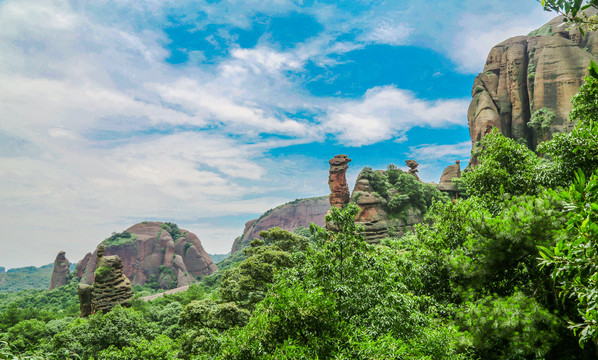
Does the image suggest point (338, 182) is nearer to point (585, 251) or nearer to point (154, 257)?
point (585, 251)

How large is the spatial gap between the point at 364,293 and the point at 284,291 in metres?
2.16

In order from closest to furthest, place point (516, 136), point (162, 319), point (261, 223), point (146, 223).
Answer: point (162, 319) → point (516, 136) → point (146, 223) → point (261, 223)

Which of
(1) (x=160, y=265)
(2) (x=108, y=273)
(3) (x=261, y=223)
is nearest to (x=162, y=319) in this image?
(2) (x=108, y=273)

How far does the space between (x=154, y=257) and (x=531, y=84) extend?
264 feet

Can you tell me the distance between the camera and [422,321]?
302 inches

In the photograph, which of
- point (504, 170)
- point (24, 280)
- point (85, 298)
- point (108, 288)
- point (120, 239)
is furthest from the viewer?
point (24, 280)

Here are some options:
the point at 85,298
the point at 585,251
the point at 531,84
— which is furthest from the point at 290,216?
the point at 585,251

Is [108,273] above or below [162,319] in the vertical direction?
above

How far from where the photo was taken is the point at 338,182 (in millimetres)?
44188

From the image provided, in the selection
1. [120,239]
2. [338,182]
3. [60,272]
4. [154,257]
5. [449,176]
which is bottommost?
[60,272]

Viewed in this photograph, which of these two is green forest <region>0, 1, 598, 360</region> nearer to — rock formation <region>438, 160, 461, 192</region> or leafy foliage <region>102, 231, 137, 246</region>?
rock formation <region>438, 160, 461, 192</region>

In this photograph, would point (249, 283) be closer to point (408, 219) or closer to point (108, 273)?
point (108, 273)

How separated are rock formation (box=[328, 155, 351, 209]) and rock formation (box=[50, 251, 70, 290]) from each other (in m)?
65.3

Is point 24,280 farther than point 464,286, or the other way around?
point 24,280
